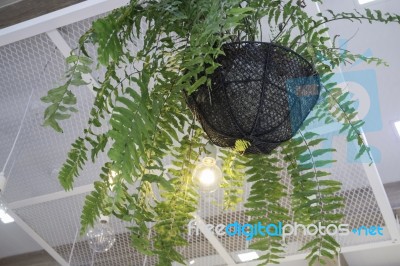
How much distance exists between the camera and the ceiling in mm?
2751

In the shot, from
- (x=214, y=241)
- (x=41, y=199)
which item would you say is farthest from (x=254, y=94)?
(x=41, y=199)

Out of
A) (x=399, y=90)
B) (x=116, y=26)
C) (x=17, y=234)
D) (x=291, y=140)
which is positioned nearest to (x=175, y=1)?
(x=116, y=26)

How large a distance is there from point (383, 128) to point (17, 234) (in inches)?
135

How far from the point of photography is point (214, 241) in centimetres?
353

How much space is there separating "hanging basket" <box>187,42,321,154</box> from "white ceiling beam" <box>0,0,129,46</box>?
127 cm

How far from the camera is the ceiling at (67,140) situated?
9.03 feet

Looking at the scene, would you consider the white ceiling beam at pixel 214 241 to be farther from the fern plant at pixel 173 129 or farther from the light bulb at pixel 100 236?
the fern plant at pixel 173 129

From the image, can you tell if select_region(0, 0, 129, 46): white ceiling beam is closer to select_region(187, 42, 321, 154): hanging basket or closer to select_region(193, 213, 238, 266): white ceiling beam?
select_region(187, 42, 321, 154): hanging basket

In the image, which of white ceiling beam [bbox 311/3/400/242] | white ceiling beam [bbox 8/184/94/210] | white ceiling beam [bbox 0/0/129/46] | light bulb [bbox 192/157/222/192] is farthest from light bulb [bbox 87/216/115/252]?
light bulb [bbox 192/157/222/192]

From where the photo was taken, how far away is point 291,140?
4.30 feet

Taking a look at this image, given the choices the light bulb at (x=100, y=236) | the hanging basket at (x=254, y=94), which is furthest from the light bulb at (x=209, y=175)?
the light bulb at (x=100, y=236)

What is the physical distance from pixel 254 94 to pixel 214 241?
2563mm

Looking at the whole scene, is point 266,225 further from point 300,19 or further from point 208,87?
point 300,19

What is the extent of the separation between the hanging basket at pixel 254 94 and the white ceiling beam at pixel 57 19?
4.17 feet
